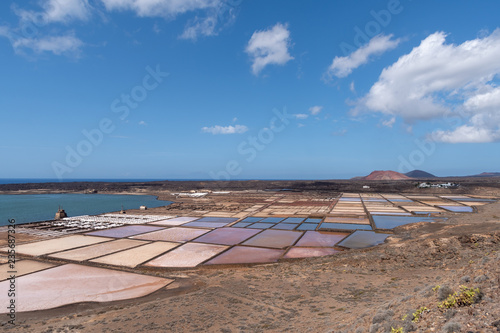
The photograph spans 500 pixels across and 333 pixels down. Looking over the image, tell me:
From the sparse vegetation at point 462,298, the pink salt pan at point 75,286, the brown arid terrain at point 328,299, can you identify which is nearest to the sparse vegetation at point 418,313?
the brown arid terrain at point 328,299

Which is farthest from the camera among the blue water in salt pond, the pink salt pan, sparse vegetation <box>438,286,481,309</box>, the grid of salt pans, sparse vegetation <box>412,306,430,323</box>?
the blue water in salt pond

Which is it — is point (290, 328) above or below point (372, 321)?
below

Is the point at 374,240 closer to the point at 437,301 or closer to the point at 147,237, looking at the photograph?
the point at 437,301

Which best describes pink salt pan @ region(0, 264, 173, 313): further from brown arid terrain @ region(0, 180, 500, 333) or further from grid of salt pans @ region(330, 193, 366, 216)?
grid of salt pans @ region(330, 193, 366, 216)

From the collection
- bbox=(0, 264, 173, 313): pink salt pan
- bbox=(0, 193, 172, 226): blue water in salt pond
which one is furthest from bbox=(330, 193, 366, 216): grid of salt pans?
bbox=(0, 193, 172, 226): blue water in salt pond

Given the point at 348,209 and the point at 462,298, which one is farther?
the point at 348,209

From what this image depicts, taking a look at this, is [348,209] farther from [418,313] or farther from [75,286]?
[418,313]

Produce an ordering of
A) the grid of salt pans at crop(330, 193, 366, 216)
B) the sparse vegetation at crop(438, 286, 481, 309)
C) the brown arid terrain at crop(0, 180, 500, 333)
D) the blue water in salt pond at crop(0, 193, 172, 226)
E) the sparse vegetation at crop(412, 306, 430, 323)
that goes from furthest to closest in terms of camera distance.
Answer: the blue water in salt pond at crop(0, 193, 172, 226)
the grid of salt pans at crop(330, 193, 366, 216)
the brown arid terrain at crop(0, 180, 500, 333)
the sparse vegetation at crop(412, 306, 430, 323)
the sparse vegetation at crop(438, 286, 481, 309)

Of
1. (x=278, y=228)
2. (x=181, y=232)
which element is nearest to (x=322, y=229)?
(x=278, y=228)

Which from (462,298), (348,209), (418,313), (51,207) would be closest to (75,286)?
(418,313)
